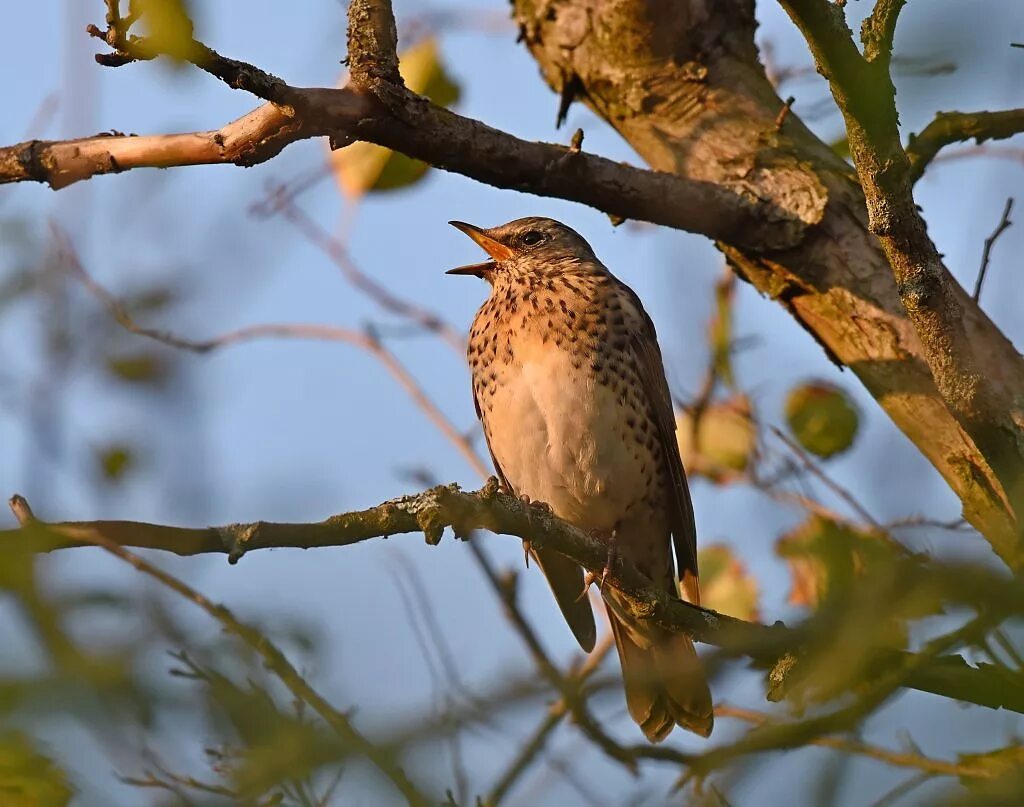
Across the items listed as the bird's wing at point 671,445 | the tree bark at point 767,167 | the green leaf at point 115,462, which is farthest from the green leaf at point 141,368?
the bird's wing at point 671,445

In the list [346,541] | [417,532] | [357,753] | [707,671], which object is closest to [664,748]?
[417,532]

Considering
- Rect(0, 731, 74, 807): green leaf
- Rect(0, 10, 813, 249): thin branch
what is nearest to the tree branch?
Rect(0, 10, 813, 249): thin branch

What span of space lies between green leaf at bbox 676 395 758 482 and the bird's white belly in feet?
1.24

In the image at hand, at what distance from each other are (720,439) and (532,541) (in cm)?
229

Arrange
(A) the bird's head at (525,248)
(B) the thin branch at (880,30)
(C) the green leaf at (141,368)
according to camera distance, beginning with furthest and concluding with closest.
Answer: (A) the bird's head at (525,248), (C) the green leaf at (141,368), (B) the thin branch at (880,30)

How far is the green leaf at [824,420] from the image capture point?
4750 millimetres

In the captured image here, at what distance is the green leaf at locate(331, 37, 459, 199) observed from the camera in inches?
201

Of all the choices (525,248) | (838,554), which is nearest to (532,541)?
(838,554)

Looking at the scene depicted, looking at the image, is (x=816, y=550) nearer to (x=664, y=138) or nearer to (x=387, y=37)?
(x=387, y=37)

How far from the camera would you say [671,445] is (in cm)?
571

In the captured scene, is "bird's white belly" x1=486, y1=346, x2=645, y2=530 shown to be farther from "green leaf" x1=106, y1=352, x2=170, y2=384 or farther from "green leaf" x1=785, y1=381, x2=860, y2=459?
"green leaf" x1=106, y1=352, x2=170, y2=384

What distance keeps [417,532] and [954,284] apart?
202cm

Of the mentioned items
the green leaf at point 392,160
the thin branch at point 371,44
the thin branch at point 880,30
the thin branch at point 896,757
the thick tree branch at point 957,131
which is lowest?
the thin branch at point 896,757

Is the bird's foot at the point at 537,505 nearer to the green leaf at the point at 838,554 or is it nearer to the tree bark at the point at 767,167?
the tree bark at the point at 767,167
